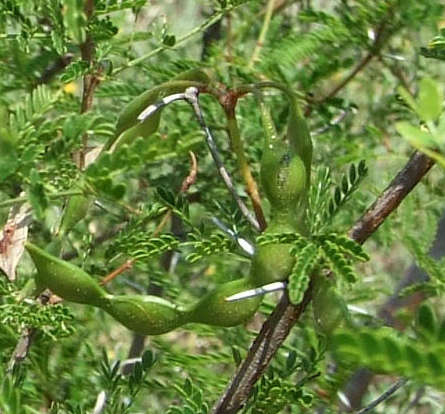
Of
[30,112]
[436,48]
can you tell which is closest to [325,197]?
[436,48]

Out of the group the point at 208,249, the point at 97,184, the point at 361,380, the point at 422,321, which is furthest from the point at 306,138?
the point at 361,380

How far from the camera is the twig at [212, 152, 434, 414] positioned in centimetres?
90

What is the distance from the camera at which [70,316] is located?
3.22 ft

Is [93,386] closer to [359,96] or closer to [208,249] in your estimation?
[208,249]

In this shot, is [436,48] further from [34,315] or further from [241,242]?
[34,315]

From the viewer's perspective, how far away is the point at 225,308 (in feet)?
2.96

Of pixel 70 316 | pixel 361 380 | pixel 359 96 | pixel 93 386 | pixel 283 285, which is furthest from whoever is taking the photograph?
pixel 359 96

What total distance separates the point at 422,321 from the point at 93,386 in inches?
33.6

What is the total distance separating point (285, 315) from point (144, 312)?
5.3 inches

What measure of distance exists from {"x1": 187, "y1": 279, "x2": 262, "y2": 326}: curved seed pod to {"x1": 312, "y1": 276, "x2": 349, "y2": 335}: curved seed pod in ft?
0.19

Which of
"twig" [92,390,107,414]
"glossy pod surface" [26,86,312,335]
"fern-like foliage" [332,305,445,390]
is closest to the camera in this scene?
"fern-like foliage" [332,305,445,390]

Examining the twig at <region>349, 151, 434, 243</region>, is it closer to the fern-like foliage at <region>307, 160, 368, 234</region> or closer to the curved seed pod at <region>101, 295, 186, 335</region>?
the fern-like foliage at <region>307, 160, 368, 234</region>

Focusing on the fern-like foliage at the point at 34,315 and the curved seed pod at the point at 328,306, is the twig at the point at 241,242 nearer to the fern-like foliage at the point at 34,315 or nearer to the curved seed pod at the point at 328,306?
the curved seed pod at the point at 328,306

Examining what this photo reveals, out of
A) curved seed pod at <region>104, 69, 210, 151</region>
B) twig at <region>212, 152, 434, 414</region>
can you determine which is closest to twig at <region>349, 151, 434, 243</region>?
twig at <region>212, 152, 434, 414</region>
